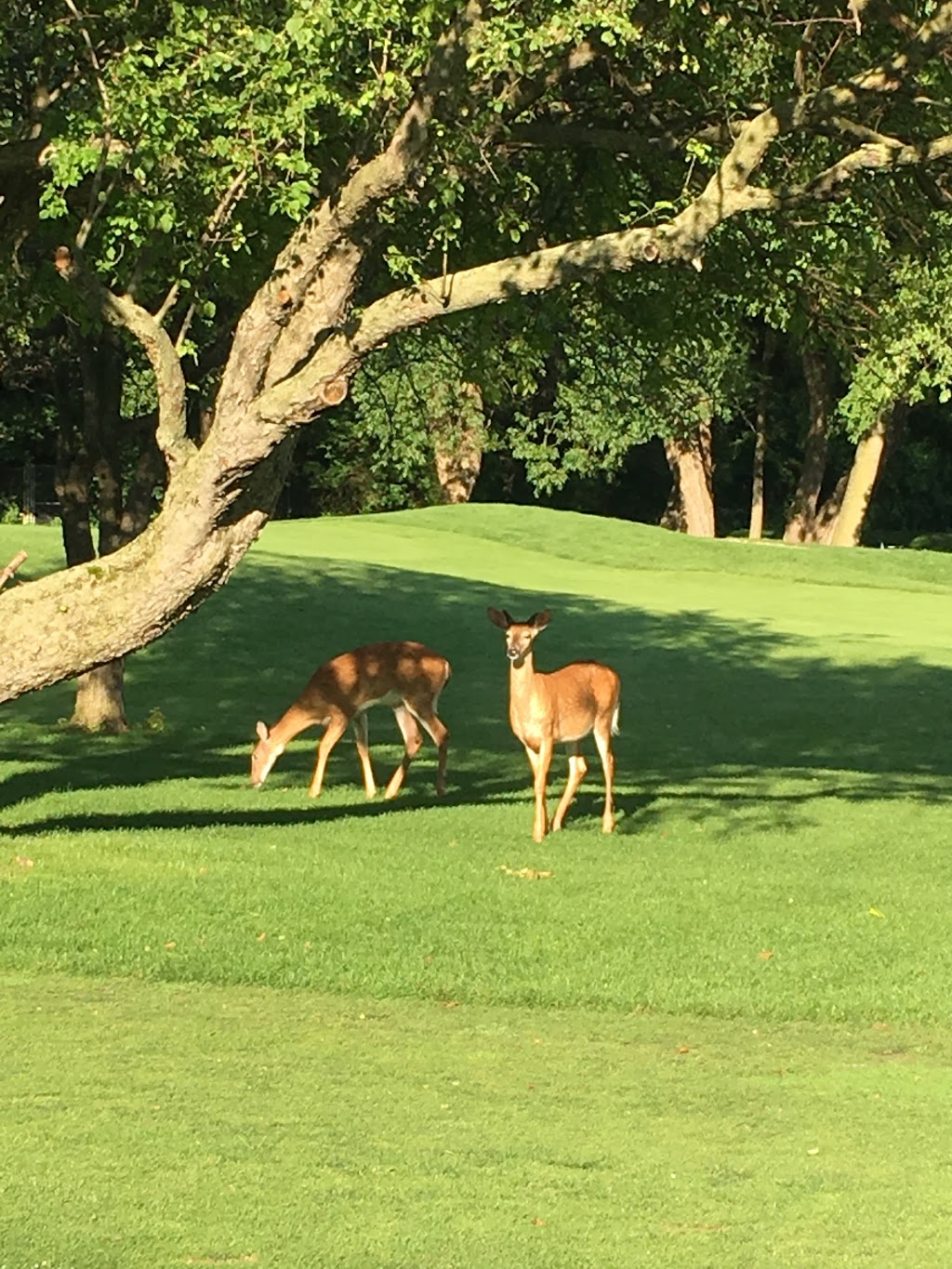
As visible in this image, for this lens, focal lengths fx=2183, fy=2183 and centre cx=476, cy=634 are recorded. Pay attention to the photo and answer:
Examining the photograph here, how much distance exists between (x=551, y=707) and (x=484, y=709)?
8474 mm

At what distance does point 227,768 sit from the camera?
68.4ft

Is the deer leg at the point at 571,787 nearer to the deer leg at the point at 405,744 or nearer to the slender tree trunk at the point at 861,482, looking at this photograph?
the deer leg at the point at 405,744

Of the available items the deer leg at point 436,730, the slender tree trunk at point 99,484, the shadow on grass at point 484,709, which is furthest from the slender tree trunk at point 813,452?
the deer leg at point 436,730

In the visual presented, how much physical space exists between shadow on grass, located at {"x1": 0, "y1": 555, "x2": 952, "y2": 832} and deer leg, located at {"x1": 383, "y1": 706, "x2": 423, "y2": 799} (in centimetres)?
17

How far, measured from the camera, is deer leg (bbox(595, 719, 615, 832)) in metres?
17.8

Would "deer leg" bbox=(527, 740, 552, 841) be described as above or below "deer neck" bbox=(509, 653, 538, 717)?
below

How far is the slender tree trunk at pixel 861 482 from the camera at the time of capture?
53062mm

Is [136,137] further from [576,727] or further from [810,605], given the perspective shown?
[810,605]

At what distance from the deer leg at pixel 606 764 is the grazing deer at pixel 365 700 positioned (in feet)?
5.85

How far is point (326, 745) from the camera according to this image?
64.6ft

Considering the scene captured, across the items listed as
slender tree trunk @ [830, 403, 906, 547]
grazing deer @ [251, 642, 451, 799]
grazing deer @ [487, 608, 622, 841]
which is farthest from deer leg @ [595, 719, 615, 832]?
slender tree trunk @ [830, 403, 906, 547]

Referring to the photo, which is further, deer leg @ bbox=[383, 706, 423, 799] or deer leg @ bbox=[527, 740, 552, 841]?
deer leg @ bbox=[383, 706, 423, 799]

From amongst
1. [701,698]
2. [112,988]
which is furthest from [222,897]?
[701,698]

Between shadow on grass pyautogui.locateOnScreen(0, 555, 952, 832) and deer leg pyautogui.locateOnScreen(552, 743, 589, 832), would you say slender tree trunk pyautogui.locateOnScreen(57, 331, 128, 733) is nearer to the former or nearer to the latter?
shadow on grass pyautogui.locateOnScreen(0, 555, 952, 832)
